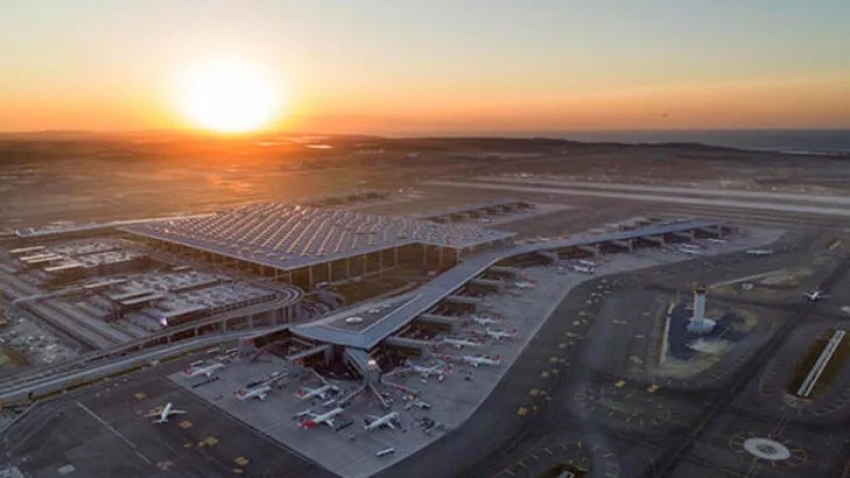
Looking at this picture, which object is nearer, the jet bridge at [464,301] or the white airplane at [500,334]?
the white airplane at [500,334]

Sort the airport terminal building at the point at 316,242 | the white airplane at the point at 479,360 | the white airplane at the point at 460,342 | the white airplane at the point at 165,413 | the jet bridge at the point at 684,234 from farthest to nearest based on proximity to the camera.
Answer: the jet bridge at the point at 684,234, the airport terminal building at the point at 316,242, the white airplane at the point at 460,342, the white airplane at the point at 479,360, the white airplane at the point at 165,413

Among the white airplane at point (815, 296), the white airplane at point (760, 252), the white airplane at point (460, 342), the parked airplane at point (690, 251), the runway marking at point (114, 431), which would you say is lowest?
the runway marking at point (114, 431)

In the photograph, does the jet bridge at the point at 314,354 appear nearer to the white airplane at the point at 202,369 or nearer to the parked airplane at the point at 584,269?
the white airplane at the point at 202,369

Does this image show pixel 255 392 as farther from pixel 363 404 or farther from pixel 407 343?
pixel 407 343

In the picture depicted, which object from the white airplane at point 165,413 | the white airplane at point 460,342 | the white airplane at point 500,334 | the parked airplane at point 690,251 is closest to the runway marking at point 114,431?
the white airplane at point 165,413

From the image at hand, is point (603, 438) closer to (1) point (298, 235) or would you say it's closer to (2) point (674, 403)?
(2) point (674, 403)

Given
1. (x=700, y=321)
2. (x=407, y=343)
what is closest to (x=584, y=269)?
(x=700, y=321)

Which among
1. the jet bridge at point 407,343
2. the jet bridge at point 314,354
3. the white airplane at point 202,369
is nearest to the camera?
the white airplane at point 202,369
